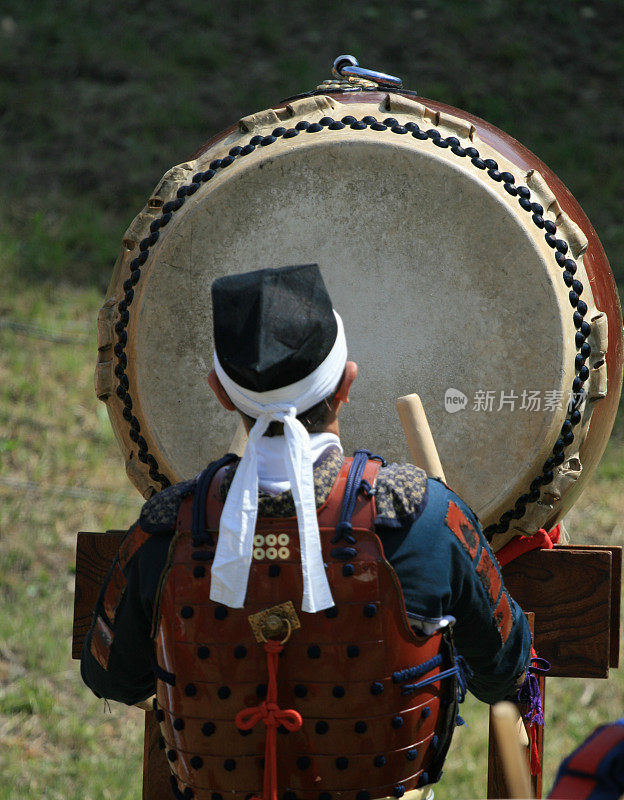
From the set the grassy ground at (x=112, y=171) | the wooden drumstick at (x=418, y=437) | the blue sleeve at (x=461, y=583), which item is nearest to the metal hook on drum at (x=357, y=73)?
the wooden drumstick at (x=418, y=437)

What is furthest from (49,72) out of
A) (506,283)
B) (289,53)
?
(506,283)

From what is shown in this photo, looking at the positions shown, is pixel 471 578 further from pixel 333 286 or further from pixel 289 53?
pixel 289 53

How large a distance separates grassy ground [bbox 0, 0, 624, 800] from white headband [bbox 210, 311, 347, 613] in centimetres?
172

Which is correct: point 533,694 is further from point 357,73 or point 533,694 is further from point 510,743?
point 357,73

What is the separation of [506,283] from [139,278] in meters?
0.68

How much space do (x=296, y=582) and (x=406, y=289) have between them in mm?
713

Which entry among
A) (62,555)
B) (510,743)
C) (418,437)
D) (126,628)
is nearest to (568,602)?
(418,437)

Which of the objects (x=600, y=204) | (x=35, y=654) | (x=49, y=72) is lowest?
(x=35, y=654)

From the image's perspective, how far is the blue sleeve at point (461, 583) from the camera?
145 centimetres

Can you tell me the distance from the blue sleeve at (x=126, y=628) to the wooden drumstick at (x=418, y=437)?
1.41 feet

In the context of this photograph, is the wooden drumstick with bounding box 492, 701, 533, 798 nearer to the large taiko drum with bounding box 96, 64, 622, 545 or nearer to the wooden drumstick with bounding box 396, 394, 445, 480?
the wooden drumstick with bounding box 396, 394, 445, 480

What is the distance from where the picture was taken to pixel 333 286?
1.98 meters

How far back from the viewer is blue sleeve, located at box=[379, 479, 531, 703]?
145cm

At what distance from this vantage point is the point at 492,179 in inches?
77.0
